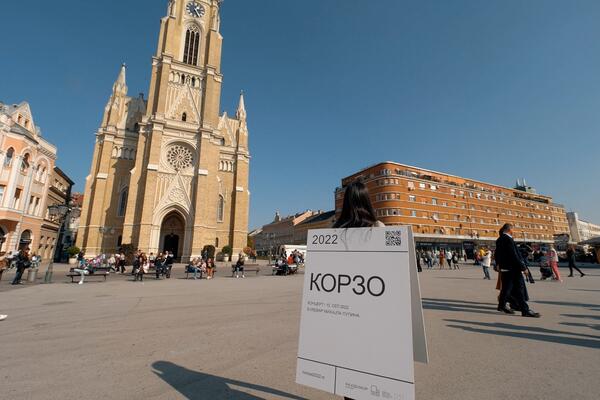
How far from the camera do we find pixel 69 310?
6.72m

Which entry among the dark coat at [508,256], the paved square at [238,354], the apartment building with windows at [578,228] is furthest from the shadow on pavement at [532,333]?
the apartment building with windows at [578,228]

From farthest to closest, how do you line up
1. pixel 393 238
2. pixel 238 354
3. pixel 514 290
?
pixel 514 290 < pixel 238 354 < pixel 393 238

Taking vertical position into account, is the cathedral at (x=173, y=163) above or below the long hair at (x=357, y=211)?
above

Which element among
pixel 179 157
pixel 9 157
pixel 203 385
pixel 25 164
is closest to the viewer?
pixel 203 385

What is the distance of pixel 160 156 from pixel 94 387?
3424 centimetres

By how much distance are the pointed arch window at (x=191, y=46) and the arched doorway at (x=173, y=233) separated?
21.5 metres

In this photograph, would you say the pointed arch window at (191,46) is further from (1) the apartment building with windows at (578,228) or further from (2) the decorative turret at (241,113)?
(1) the apartment building with windows at (578,228)

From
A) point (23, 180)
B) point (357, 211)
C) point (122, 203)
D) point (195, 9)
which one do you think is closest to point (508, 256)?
point (357, 211)

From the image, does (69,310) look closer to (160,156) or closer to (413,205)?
(160,156)

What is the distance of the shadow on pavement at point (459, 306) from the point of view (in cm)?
625

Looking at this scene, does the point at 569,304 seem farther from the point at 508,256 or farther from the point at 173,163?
the point at 173,163

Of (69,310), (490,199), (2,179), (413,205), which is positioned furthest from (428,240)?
(2,179)

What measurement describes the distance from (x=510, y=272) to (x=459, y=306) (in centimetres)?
146

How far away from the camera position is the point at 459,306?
6.73 metres
